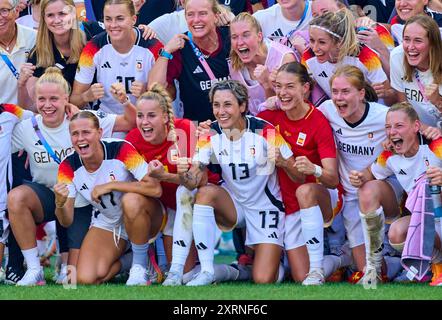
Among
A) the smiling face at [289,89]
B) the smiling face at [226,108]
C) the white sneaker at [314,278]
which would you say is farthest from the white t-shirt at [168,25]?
the white sneaker at [314,278]

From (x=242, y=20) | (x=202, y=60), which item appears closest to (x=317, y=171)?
(x=242, y=20)

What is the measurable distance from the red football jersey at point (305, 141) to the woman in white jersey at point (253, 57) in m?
0.43

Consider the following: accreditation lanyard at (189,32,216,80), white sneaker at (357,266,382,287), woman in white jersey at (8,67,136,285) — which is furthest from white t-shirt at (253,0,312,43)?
white sneaker at (357,266,382,287)

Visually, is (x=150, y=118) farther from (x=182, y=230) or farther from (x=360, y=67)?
(x=360, y=67)

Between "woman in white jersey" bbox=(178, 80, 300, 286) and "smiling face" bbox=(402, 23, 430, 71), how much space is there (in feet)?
4.04

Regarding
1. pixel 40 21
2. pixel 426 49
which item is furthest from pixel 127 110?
pixel 426 49

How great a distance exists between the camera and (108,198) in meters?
9.30

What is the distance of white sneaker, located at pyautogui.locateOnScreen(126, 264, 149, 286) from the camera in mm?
9094

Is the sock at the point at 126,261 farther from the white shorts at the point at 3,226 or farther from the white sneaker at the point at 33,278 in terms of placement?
the white shorts at the point at 3,226

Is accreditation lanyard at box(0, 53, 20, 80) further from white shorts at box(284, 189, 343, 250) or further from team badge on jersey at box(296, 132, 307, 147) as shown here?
white shorts at box(284, 189, 343, 250)

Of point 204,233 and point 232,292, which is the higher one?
point 204,233

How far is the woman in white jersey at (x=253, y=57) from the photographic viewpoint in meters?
9.56

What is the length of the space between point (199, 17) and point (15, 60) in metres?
1.69

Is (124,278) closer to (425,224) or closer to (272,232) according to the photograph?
(272,232)
